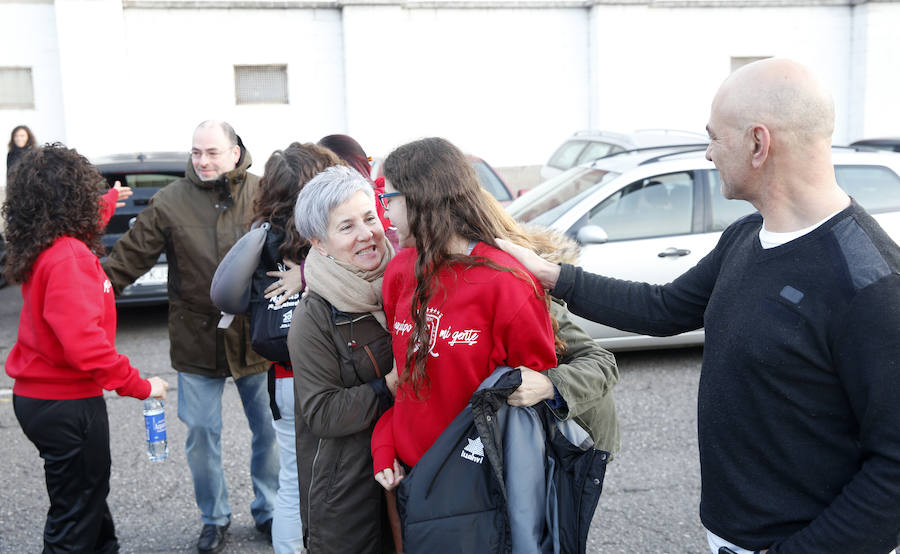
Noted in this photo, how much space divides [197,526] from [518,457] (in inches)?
99.8

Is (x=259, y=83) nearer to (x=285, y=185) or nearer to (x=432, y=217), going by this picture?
(x=285, y=185)

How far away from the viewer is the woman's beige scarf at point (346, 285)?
250 centimetres

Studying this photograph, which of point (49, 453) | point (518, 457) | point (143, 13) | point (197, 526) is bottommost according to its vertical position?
point (197, 526)

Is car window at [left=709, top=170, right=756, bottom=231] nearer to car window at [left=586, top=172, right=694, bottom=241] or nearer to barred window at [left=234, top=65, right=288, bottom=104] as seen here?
car window at [left=586, top=172, right=694, bottom=241]

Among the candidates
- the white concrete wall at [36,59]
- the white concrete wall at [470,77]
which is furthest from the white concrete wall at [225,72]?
the white concrete wall at [36,59]

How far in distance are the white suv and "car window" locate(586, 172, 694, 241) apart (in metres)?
2.55

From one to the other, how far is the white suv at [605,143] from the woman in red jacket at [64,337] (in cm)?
673

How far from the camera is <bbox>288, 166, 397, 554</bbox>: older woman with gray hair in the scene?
2449 millimetres

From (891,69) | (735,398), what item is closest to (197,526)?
(735,398)

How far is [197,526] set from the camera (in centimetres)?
402

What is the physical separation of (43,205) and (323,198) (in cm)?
113

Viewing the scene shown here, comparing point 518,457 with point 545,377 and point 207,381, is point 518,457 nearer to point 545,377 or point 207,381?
→ point 545,377

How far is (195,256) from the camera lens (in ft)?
12.4

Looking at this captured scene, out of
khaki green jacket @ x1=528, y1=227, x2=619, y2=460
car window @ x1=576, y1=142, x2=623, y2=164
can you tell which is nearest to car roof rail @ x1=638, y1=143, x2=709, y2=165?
car window @ x1=576, y1=142, x2=623, y2=164
